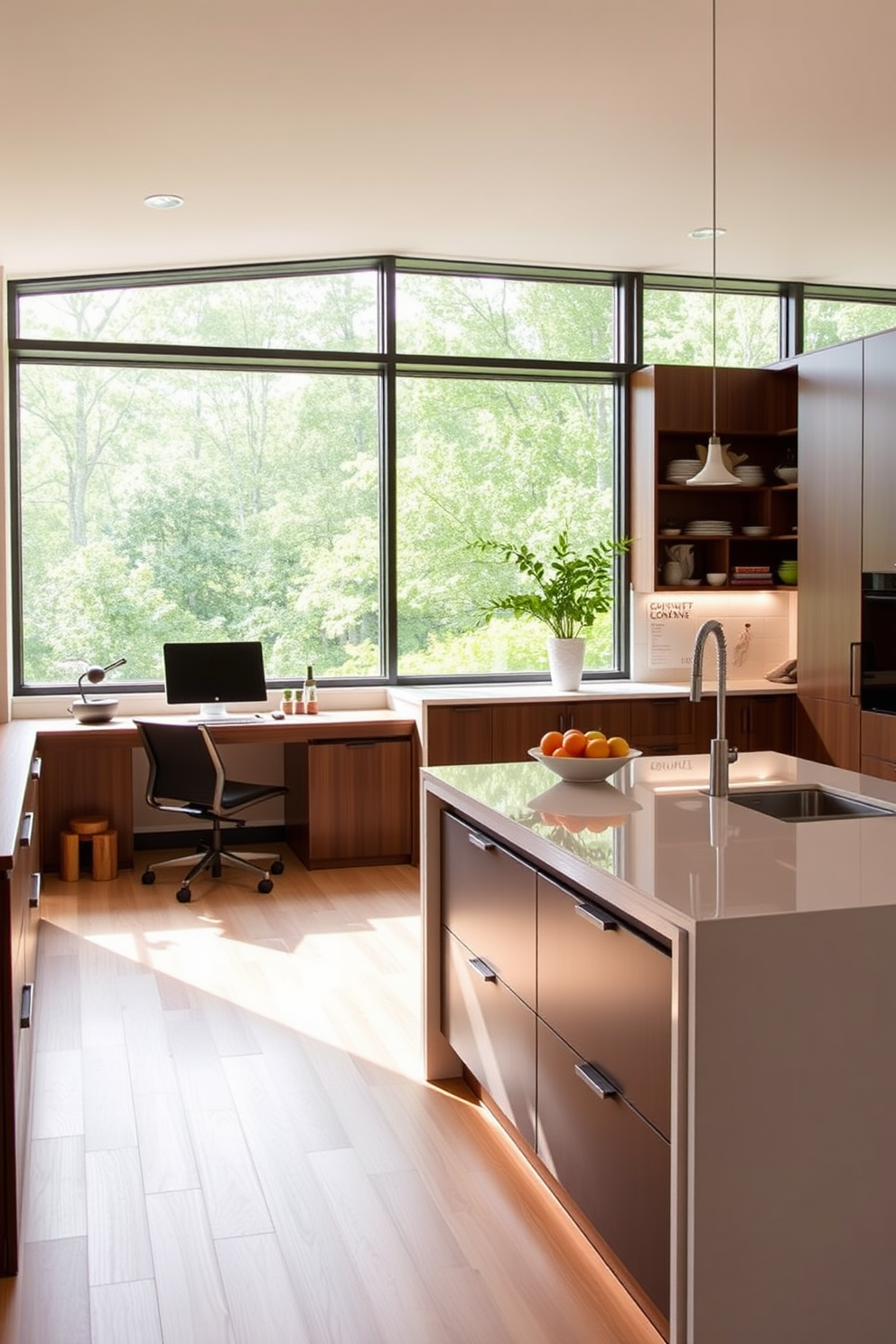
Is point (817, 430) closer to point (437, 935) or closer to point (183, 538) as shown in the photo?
point (183, 538)

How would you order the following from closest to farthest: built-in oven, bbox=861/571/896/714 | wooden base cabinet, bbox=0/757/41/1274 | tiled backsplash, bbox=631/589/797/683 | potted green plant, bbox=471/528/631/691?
wooden base cabinet, bbox=0/757/41/1274
built-in oven, bbox=861/571/896/714
potted green plant, bbox=471/528/631/691
tiled backsplash, bbox=631/589/797/683

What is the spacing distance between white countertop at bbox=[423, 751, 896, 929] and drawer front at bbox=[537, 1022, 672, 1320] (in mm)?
400

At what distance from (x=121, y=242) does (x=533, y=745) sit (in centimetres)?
308

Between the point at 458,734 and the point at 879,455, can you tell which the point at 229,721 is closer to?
the point at 458,734

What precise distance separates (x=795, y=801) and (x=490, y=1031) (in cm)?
94

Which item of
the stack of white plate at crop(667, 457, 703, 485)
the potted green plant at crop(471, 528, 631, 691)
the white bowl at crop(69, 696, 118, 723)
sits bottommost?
the white bowl at crop(69, 696, 118, 723)

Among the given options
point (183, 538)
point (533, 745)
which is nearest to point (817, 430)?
point (533, 745)

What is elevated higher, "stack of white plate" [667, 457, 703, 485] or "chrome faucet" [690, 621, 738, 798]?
"stack of white plate" [667, 457, 703, 485]

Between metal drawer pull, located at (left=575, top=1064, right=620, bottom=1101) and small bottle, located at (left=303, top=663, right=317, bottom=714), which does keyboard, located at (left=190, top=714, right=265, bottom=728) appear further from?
metal drawer pull, located at (left=575, top=1064, right=620, bottom=1101)

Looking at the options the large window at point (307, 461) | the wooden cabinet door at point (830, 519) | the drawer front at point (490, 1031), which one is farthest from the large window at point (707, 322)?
the drawer front at point (490, 1031)

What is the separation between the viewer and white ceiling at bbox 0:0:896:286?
383 centimetres

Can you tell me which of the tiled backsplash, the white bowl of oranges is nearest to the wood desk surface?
the tiled backsplash

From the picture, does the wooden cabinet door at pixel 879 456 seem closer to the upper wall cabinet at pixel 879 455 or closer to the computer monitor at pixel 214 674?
the upper wall cabinet at pixel 879 455

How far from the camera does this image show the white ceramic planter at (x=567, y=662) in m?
6.78
